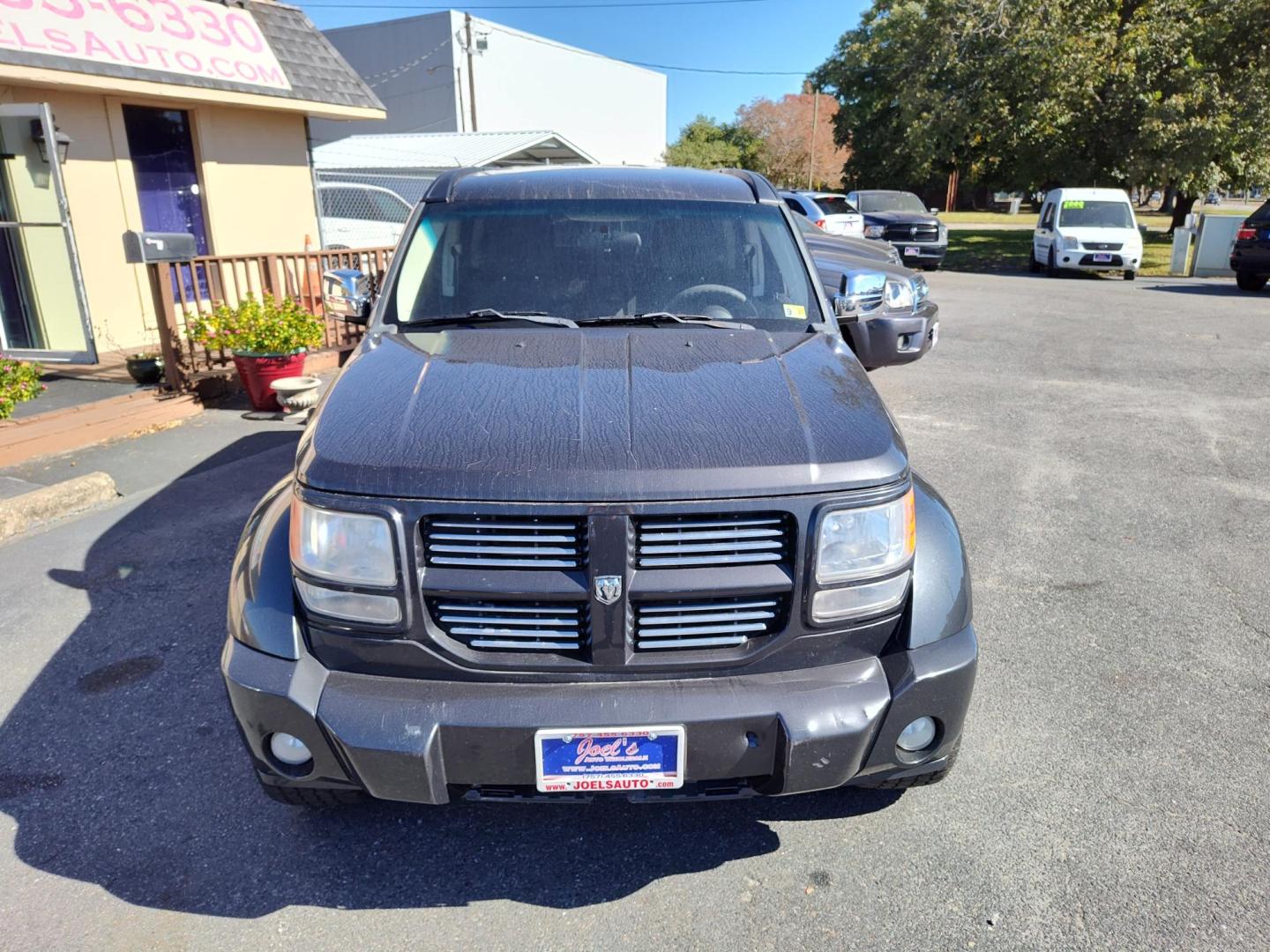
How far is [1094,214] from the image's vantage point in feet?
65.1

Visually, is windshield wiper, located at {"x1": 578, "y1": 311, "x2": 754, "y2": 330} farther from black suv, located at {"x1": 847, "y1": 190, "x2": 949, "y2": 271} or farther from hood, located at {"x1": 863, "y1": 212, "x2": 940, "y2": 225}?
hood, located at {"x1": 863, "y1": 212, "x2": 940, "y2": 225}

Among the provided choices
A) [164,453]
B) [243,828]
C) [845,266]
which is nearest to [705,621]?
[243,828]

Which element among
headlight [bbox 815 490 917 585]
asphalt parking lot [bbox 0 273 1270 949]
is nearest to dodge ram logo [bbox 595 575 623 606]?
headlight [bbox 815 490 917 585]

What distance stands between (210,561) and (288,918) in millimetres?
2745

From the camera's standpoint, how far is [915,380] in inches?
368

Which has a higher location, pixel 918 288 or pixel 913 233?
pixel 918 288

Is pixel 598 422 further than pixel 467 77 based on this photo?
No

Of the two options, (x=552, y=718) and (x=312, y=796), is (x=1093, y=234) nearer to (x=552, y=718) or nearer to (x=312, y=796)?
(x=552, y=718)

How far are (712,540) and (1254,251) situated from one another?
18.1 m

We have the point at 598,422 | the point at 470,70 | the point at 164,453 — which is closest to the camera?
the point at 598,422

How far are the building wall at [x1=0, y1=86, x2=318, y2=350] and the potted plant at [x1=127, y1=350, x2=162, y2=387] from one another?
6.02 feet

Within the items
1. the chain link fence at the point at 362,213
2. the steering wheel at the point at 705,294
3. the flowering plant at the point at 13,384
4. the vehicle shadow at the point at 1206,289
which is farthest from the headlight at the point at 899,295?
the vehicle shadow at the point at 1206,289

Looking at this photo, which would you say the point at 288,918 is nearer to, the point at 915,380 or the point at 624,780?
the point at 624,780

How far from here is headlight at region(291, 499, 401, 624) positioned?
7.51ft
